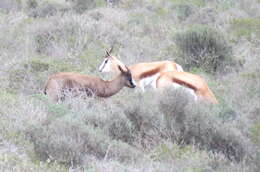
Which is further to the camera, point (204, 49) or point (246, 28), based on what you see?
point (246, 28)

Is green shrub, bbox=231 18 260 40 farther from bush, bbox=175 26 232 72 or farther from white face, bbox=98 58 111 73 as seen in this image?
white face, bbox=98 58 111 73

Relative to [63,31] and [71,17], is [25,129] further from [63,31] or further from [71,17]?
[71,17]

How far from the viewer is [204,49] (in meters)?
13.9

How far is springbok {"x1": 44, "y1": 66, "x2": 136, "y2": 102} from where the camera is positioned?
9.52 meters

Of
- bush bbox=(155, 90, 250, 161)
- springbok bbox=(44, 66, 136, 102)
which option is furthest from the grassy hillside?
springbok bbox=(44, 66, 136, 102)

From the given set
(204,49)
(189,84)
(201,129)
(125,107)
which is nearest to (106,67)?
(189,84)

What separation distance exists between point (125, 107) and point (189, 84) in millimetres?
1704

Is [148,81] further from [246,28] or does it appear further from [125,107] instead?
[246,28]

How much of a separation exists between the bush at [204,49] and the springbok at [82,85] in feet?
10.6

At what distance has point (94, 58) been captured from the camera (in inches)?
515

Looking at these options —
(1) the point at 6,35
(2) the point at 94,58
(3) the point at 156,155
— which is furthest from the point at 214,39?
(3) the point at 156,155

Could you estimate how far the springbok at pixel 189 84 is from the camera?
32.1 feet

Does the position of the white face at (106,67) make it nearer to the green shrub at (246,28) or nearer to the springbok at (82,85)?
the springbok at (82,85)

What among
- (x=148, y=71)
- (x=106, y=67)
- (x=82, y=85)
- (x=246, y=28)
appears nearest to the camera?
(x=82, y=85)
